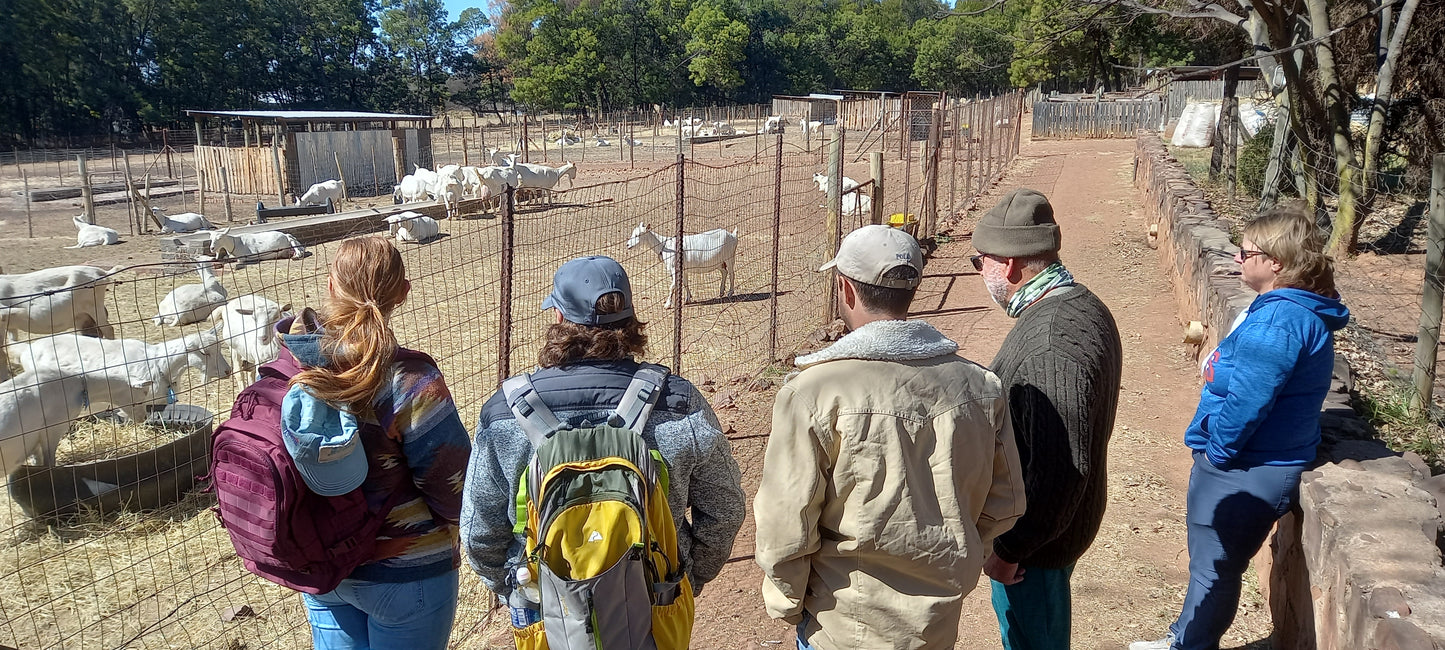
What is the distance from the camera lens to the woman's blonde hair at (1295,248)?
8.73 ft

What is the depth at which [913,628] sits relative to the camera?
2.04 meters

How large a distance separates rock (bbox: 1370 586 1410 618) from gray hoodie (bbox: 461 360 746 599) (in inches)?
65.9

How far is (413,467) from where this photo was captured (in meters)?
2.27

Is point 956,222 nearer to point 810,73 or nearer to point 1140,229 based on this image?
point 1140,229

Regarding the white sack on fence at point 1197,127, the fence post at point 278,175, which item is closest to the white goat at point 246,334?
the fence post at point 278,175

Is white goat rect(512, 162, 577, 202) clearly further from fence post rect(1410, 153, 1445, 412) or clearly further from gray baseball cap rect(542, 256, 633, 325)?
gray baseball cap rect(542, 256, 633, 325)

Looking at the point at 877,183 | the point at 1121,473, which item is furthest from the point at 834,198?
the point at 1121,473

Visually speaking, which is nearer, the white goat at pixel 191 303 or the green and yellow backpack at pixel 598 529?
the green and yellow backpack at pixel 598 529

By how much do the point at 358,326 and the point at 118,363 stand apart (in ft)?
15.6

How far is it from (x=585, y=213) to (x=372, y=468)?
17.1 meters

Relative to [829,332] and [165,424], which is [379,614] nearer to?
[165,424]

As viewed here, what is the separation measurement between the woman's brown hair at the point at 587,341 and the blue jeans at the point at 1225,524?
2038 millimetres

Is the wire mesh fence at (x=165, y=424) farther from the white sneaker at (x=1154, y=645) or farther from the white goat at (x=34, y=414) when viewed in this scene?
the white sneaker at (x=1154, y=645)

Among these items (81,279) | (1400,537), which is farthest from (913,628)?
(81,279)
